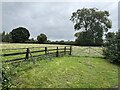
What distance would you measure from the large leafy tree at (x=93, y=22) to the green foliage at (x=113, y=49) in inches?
1043

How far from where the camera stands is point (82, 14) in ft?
187

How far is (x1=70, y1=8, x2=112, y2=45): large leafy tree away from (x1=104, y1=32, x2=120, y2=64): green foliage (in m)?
26.5

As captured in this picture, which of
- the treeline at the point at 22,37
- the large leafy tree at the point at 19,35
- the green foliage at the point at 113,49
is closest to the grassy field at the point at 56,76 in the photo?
the green foliage at the point at 113,49

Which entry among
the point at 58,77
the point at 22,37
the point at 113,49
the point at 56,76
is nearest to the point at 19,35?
the point at 22,37

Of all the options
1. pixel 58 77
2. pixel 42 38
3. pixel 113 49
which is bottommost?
pixel 58 77

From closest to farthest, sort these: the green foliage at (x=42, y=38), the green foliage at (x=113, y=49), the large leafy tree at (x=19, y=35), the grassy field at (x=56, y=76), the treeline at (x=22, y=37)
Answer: the grassy field at (x=56, y=76) < the green foliage at (x=113, y=49) < the treeline at (x=22, y=37) < the green foliage at (x=42, y=38) < the large leafy tree at (x=19, y=35)

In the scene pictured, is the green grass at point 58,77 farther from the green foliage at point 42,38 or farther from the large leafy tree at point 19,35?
the large leafy tree at point 19,35

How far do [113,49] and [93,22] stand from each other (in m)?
30.8

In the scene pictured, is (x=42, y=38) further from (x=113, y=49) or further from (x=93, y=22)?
(x=113, y=49)

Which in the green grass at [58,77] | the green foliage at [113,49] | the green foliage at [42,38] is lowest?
the green grass at [58,77]

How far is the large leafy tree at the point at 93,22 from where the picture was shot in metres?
55.8

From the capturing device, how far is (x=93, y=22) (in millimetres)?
57188

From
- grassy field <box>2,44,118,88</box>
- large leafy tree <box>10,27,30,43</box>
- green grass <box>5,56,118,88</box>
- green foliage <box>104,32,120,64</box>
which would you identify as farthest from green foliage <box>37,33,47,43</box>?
green grass <box>5,56,118,88</box>

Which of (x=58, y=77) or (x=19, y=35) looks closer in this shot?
(x=58, y=77)
